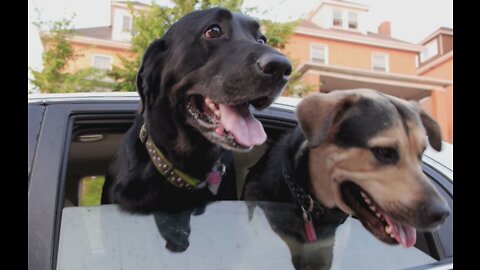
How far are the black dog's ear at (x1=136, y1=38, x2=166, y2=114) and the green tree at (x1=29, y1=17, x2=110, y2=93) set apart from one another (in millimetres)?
3000

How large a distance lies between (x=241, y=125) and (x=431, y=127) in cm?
75

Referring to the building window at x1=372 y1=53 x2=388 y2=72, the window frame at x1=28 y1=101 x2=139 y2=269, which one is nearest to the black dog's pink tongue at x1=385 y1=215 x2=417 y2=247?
the window frame at x1=28 y1=101 x2=139 y2=269

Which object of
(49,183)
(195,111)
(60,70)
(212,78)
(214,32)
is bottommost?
→ (49,183)

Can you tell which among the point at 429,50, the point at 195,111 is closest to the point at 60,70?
the point at 195,111

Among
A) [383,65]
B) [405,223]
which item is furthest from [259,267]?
[383,65]

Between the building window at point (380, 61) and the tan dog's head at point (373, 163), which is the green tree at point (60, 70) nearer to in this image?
the tan dog's head at point (373, 163)

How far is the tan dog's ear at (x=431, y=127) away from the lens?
171 cm

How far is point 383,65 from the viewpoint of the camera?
66.5ft

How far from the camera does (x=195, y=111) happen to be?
5.44 feet

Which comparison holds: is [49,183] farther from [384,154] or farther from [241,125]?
[384,154]

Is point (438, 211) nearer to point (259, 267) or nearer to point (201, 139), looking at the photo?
point (259, 267)

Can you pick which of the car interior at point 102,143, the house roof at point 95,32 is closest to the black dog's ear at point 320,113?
the car interior at point 102,143

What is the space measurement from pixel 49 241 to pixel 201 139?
25.0 inches
